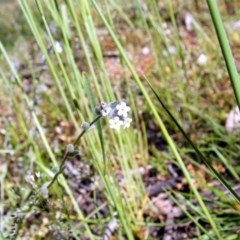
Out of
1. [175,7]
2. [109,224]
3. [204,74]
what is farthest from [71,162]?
[175,7]

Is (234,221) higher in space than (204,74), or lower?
lower

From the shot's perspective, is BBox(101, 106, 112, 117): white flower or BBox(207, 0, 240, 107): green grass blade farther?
BBox(101, 106, 112, 117): white flower

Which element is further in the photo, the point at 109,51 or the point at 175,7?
the point at 175,7

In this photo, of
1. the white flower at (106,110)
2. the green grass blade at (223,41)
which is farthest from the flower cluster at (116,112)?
the green grass blade at (223,41)

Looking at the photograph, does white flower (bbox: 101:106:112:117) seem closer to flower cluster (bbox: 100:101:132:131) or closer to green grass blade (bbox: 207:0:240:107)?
flower cluster (bbox: 100:101:132:131)

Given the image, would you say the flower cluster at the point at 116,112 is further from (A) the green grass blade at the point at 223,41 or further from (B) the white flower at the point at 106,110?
(A) the green grass blade at the point at 223,41

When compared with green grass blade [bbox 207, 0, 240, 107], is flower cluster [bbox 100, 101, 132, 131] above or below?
below

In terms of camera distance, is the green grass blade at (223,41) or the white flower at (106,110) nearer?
the green grass blade at (223,41)

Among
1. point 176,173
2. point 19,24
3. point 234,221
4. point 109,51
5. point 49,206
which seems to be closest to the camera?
point 49,206

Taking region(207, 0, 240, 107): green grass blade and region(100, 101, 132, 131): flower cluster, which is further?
region(100, 101, 132, 131): flower cluster

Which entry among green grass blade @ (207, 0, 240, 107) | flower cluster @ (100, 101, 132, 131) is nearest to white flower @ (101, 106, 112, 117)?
flower cluster @ (100, 101, 132, 131)

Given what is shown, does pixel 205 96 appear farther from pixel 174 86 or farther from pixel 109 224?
pixel 109 224
